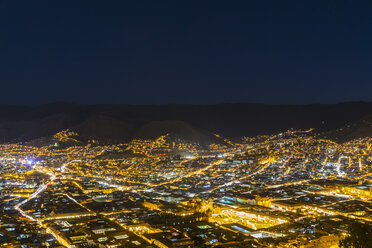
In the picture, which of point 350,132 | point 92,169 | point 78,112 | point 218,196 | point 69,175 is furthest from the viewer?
point 78,112

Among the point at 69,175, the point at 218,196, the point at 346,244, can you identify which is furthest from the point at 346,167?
the point at 346,244

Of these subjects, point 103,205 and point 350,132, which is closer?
point 103,205

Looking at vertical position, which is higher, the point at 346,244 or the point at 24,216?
the point at 346,244

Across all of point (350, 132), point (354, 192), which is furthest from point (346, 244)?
point (350, 132)

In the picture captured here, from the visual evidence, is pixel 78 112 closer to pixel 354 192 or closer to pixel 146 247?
pixel 354 192

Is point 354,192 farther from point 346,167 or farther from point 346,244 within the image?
point 346,244

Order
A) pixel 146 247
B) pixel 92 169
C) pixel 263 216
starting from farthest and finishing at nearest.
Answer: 1. pixel 92 169
2. pixel 263 216
3. pixel 146 247
